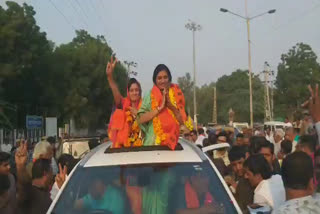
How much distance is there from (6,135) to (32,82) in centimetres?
909

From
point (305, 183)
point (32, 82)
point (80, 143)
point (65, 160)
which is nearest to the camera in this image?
point (305, 183)

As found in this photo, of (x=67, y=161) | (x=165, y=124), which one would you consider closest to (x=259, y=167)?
(x=165, y=124)

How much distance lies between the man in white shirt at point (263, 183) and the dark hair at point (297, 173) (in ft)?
3.62

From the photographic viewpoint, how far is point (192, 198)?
3816mm

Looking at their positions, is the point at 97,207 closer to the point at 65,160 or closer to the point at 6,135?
the point at 65,160

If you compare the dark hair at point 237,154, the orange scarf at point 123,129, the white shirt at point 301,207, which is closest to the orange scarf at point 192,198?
the white shirt at point 301,207

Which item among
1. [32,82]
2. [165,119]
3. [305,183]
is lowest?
[305,183]

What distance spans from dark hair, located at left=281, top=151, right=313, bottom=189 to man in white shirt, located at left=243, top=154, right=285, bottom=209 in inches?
43.5

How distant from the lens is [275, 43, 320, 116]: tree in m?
65.0

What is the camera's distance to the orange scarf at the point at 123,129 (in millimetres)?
4777

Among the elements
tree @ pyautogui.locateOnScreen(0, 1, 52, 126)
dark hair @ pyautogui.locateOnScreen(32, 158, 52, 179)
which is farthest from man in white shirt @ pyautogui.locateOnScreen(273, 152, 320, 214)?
tree @ pyautogui.locateOnScreen(0, 1, 52, 126)

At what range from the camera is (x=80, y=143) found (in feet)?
42.8

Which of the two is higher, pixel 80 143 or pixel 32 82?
pixel 32 82

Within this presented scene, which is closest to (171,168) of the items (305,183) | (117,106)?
(305,183)
